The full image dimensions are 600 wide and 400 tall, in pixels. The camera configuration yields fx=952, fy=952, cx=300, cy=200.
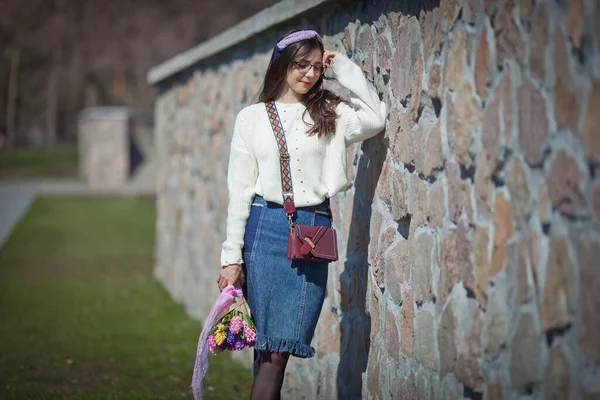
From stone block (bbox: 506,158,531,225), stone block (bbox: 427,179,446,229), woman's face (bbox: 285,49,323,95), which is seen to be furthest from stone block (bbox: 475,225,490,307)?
woman's face (bbox: 285,49,323,95)

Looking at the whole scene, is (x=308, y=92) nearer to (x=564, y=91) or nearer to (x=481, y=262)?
→ (x=481, y=262)

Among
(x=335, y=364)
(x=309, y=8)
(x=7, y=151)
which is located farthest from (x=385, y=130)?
(x=7, y=151)

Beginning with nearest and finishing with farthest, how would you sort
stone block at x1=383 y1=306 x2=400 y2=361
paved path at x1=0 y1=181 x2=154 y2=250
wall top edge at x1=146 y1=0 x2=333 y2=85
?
stone block at x1=383 y1=306 x2=400 y2=361
wall top edge at x1=146 y1=0 x2=333 y2=85
paved path at x1=0 y1=181 x2=154 y2=250

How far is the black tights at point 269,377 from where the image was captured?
12.4ft

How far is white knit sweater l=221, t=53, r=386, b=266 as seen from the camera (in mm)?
3738

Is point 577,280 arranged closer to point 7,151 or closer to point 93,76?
point 7,151

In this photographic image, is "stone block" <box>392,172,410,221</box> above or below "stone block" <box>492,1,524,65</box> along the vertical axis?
below

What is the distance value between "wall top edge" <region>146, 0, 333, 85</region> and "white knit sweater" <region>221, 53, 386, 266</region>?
2.92ft

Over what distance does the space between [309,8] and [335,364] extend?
179 centimetres

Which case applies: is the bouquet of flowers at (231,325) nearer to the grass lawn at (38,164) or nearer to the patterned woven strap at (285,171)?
the patterned woven strap at (285,171)

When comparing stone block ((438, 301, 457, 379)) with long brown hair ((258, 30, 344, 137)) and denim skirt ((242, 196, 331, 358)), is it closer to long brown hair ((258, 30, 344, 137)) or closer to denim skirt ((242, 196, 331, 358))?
denim skirt ((242, 196, 331, 358))

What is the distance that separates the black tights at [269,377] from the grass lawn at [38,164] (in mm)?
22388

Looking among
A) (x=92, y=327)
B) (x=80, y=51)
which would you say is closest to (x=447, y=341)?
(x=92, y=327)

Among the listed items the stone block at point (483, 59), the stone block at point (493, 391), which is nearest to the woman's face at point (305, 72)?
the stone block at point (483, 59)
